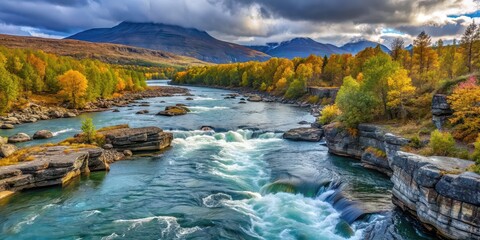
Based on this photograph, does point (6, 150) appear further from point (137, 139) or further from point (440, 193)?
point (440, 193)

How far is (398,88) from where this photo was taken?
4328 centimetres

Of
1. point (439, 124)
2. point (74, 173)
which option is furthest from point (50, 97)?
point (439, 124)

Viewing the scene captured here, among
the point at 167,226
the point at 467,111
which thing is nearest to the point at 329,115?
the point at 467,111

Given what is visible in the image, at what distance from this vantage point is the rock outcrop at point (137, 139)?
4834cm

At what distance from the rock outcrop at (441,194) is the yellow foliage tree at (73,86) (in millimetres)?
93567

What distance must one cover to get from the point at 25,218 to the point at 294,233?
915 inches

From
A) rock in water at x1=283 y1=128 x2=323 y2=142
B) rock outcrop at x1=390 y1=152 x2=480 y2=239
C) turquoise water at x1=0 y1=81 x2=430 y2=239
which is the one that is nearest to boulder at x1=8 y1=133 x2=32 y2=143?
turquoise water at x1=0 y1=81 x2=430 y2=239

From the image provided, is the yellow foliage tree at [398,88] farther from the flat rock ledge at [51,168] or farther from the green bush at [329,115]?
the flat rock ledge at [51,168]

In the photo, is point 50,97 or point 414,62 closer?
point 414,62

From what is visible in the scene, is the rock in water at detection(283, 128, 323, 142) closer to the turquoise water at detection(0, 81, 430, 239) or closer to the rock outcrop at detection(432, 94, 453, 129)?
the turquoise water at detection(0, 81, 430, 239)

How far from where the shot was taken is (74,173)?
3712cm

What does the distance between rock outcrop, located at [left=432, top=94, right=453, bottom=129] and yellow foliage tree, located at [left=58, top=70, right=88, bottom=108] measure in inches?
3667

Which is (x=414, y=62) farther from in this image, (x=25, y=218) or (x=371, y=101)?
(x=25, y=218)

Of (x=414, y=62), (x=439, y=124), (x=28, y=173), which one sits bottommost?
(x=28, y=173)
